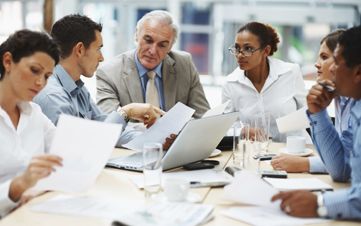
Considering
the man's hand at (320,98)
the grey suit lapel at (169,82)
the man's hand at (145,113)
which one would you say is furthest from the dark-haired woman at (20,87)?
the grey suit lapel at (169,82)

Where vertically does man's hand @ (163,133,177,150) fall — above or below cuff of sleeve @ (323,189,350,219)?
below

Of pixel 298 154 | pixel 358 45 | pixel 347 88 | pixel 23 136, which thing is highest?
pixel 358 45

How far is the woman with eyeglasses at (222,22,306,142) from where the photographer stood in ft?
9.64

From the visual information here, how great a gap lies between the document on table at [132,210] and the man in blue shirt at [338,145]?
25 cm

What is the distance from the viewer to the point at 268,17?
542 cm

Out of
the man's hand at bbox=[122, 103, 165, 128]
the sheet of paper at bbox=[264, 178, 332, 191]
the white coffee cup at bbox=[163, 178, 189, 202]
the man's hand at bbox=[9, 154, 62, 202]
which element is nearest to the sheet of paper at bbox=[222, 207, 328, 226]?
the white coffee cup at bbox=[163, 178, 189, 202]

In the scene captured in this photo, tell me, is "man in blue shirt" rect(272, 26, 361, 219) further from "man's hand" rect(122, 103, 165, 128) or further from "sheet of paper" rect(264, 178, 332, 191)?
"man's hand" rect(122, 103, 165, 128)

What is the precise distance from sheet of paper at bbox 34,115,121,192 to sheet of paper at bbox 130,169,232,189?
0.26m

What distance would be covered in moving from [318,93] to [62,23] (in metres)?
1.23

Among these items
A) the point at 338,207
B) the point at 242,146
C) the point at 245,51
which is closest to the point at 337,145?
the point at 242,146

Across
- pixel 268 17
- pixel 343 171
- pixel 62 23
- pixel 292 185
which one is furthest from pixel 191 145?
pixel 268 17

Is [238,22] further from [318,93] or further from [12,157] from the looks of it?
[12,157]

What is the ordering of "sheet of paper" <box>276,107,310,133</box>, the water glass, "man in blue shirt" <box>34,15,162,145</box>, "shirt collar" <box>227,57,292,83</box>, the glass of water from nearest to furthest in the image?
the glass of water
the water glass
"sheet of paper" <box>276,107,310,133</box>
"man in blue shirt" <box>34,15,162,145</box>
"shirt collar" <box>227,57,292,83</box>

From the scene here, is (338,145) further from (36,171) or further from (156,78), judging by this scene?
(156,78)
